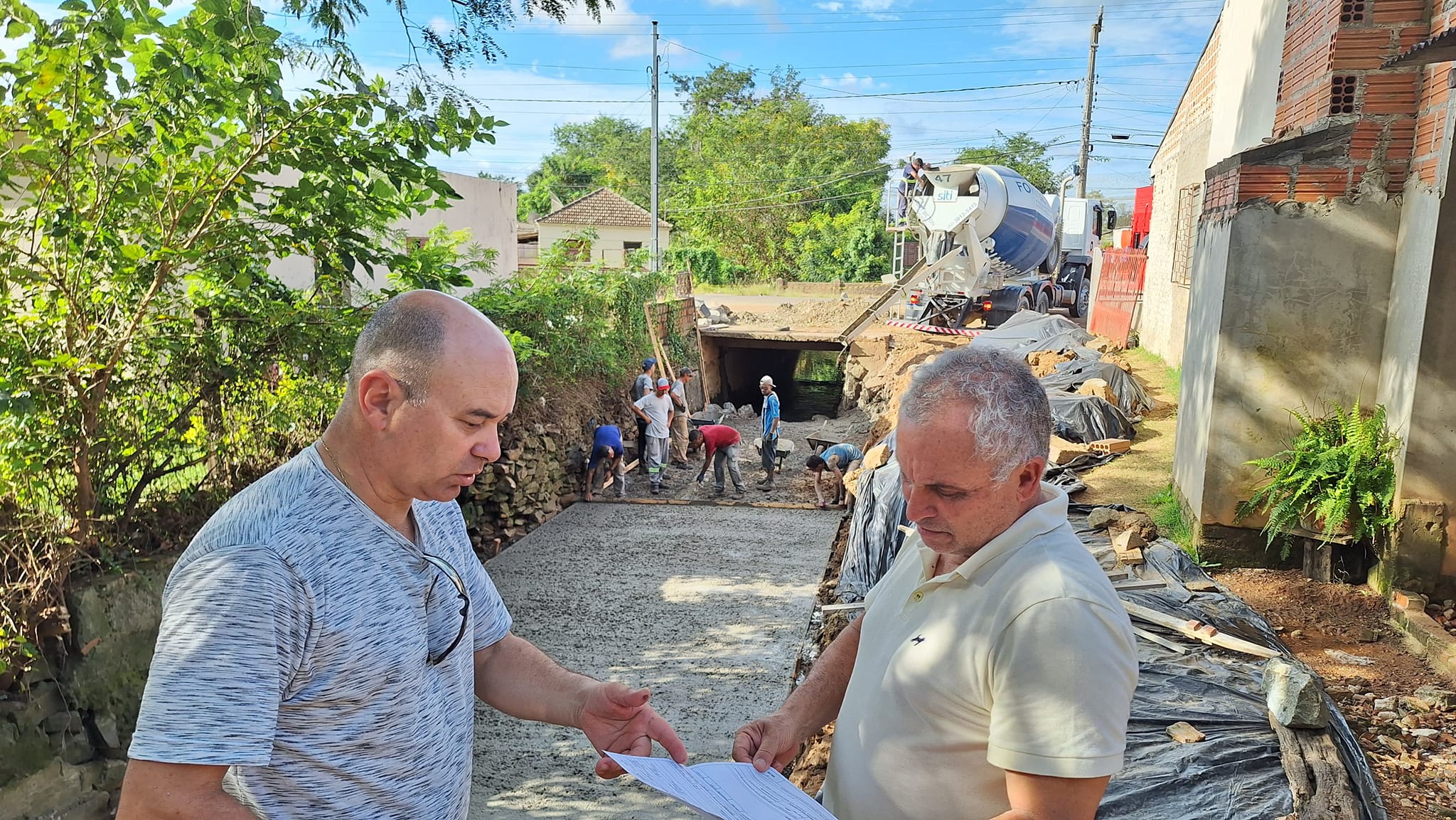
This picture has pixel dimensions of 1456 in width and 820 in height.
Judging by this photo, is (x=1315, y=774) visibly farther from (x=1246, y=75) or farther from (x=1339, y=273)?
(x=1246, y=75)

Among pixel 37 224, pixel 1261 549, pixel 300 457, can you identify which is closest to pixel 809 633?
pixel 1261 549

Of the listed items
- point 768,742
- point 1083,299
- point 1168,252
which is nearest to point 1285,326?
point 768,742

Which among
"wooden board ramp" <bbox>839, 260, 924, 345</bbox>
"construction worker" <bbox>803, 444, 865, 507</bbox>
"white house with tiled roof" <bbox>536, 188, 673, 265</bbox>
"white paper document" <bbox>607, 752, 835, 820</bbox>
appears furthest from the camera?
"white house with tiled roof" <bbox>536, 188, 673, 265</bbox>

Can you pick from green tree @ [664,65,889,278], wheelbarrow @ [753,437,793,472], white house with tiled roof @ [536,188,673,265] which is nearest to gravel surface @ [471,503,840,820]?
wheelbarrow @ [753,437,793,472]

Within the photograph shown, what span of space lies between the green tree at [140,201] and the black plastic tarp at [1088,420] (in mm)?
7111

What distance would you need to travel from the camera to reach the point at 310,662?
1.40 metres

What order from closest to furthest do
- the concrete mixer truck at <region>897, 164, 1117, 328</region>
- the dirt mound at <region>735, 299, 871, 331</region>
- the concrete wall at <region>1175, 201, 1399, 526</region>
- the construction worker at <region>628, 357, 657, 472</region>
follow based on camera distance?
the concrete wall at <region>1175, 201, 1399, 526</region> → the construction worker at <region>628, 357, 657, 472</region> → the concrete mixer truck at <region>897, 164, 1117, 328</region> → the dirt mound at <region>735, 299, 871, 331</region>

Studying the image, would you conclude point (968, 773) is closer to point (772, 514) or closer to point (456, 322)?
point (456, 322)

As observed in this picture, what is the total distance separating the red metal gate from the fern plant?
1294cm

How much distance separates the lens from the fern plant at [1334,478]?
16.9ft

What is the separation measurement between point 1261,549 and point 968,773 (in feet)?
17.1

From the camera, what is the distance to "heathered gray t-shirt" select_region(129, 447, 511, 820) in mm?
1297

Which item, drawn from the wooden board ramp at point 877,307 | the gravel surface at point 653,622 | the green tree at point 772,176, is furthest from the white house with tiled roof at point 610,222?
the gravel surface at point 653,622

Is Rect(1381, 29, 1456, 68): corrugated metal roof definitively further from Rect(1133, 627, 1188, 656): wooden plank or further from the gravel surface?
the gravel surface
